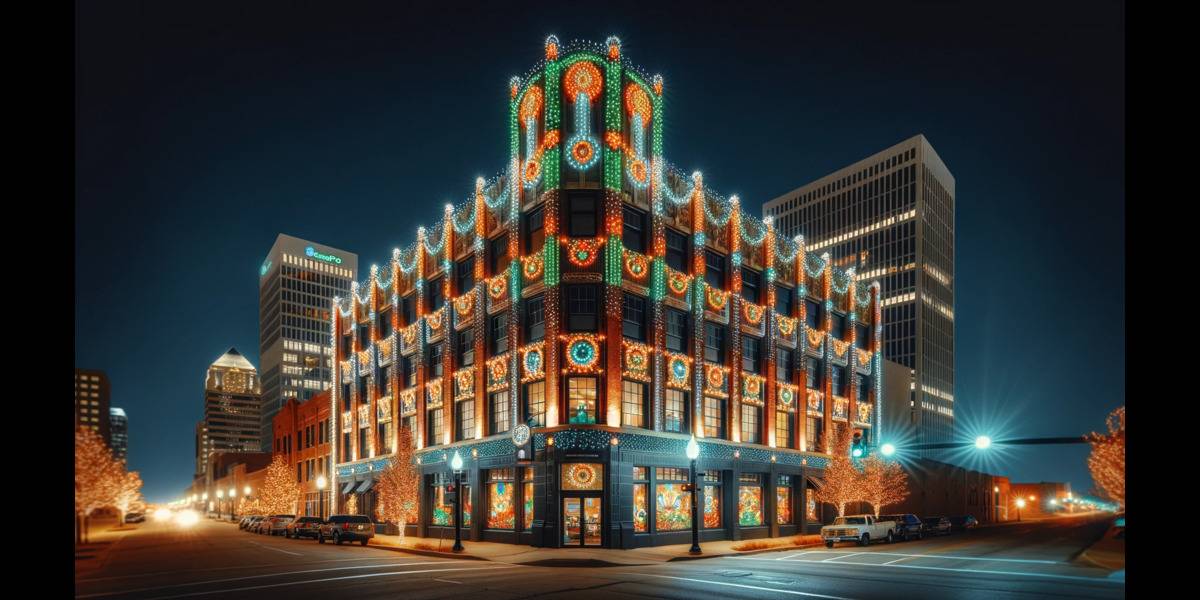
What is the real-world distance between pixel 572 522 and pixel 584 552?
3268 millimetres

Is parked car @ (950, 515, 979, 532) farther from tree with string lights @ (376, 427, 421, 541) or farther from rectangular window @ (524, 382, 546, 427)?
tree with string lights @ (376, 427, 421, 541)

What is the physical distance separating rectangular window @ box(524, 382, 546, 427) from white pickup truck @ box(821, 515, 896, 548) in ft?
50.0

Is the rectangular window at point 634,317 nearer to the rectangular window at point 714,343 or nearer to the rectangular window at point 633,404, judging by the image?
the rectangular window at point 633,404

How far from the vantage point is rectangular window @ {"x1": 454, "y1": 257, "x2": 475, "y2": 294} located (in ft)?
155

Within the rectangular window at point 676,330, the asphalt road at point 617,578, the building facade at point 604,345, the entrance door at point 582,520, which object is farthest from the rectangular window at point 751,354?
the entrance door at point 582,520

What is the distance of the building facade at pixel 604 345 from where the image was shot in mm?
38156

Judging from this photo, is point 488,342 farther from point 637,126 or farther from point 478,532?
point 637,126

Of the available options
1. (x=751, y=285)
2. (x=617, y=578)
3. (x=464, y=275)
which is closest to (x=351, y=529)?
(x=464, y=275)

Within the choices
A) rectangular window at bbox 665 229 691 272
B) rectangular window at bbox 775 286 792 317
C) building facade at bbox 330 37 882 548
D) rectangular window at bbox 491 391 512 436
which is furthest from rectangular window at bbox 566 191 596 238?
rectangular window at bbox 775 286 792 317

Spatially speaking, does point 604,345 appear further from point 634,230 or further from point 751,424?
point 751,424

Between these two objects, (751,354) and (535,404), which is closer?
(535,404)

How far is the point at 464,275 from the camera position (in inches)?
1890

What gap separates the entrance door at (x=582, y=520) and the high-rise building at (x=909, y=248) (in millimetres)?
96784
